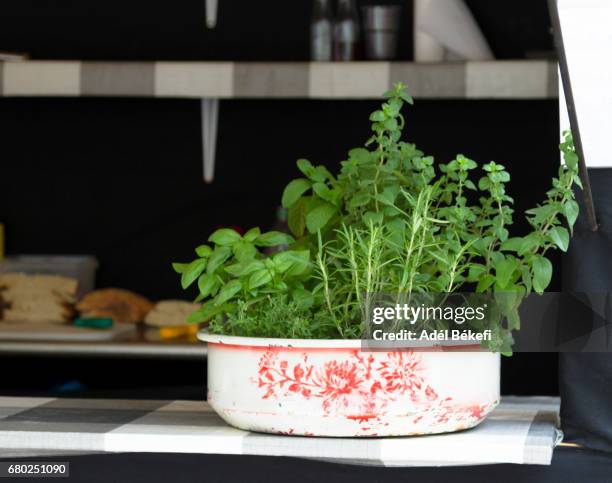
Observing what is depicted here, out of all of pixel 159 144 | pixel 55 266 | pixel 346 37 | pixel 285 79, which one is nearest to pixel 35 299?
pixel 55 266

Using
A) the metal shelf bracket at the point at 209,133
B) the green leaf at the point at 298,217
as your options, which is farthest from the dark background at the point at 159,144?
the green leaf at the point at 298,217

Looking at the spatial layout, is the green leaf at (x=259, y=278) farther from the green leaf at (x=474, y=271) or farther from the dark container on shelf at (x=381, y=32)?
the dark container on shelf at (x=381, y=32)

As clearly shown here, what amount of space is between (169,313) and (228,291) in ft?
6.30

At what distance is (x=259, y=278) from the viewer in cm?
94

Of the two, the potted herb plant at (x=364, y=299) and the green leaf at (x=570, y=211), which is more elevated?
the green leaf at (x=570, y=211)

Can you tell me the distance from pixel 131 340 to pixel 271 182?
25.1 inches

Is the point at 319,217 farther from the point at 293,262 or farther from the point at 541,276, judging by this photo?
the point at 541,276

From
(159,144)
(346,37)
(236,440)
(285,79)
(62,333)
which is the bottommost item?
(62,333)

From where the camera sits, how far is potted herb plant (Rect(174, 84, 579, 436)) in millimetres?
891

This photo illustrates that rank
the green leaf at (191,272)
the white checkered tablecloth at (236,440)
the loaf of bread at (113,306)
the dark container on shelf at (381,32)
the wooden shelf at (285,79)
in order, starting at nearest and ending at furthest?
the white checkered tablecloth at (236,440) → the green leaf at (191,272) → the wooden shelf at (285,79) → the dark container on shelf at (381,32) → the loaf of bread at (113,306)

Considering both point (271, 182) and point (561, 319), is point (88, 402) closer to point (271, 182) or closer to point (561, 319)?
point (561, 319)

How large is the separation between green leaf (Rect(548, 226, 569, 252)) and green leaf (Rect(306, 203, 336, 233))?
204 millimetres

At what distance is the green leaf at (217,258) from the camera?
0.99m

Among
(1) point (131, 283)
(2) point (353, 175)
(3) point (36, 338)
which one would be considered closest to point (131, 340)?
(3) point (36, 338)
